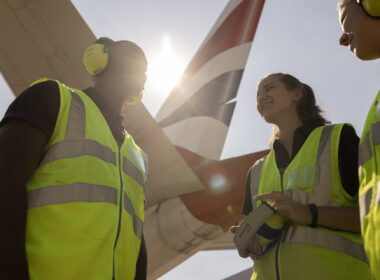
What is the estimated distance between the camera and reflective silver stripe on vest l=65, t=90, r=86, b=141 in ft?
8.13

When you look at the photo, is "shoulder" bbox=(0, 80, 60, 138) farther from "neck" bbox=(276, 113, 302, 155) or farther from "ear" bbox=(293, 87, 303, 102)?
"ear" bbox=(293, 87, 303, 102)

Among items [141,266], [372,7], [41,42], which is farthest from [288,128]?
[41,42]

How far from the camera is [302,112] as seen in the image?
3475mm

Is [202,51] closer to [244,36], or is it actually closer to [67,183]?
[244,36]

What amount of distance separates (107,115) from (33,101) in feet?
2.04

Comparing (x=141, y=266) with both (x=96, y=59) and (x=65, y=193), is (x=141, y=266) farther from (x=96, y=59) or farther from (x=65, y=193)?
(x=96, y=59)

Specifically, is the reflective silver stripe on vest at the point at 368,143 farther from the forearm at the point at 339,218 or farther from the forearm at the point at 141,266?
the forearm at the point at 141,266

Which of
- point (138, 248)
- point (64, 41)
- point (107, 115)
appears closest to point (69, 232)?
point (138, 248)

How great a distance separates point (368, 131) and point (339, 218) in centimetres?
75

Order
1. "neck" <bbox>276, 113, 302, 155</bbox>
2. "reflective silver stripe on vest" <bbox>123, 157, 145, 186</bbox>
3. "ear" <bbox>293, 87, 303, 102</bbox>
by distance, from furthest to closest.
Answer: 1. "ear" <bbox>293, 87, 303, 102</bbox>
2. "neck" <bbox>276, 113, 302, 155</bbox>
3. "reflective silver stripe on vest" <bbox>123, 157, 145, 186</bbox>

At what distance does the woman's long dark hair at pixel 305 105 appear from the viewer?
11.2 ft

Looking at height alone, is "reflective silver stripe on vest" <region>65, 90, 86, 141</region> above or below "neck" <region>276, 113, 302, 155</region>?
above

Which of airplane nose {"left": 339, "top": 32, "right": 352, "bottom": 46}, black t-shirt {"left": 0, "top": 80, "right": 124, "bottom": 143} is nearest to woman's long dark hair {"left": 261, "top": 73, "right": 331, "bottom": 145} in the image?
airplane nose {"left": 339, "top": 32, "right": 352, "bottom": 46}

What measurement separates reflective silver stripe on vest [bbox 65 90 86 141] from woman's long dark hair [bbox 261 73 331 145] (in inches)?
62.8
